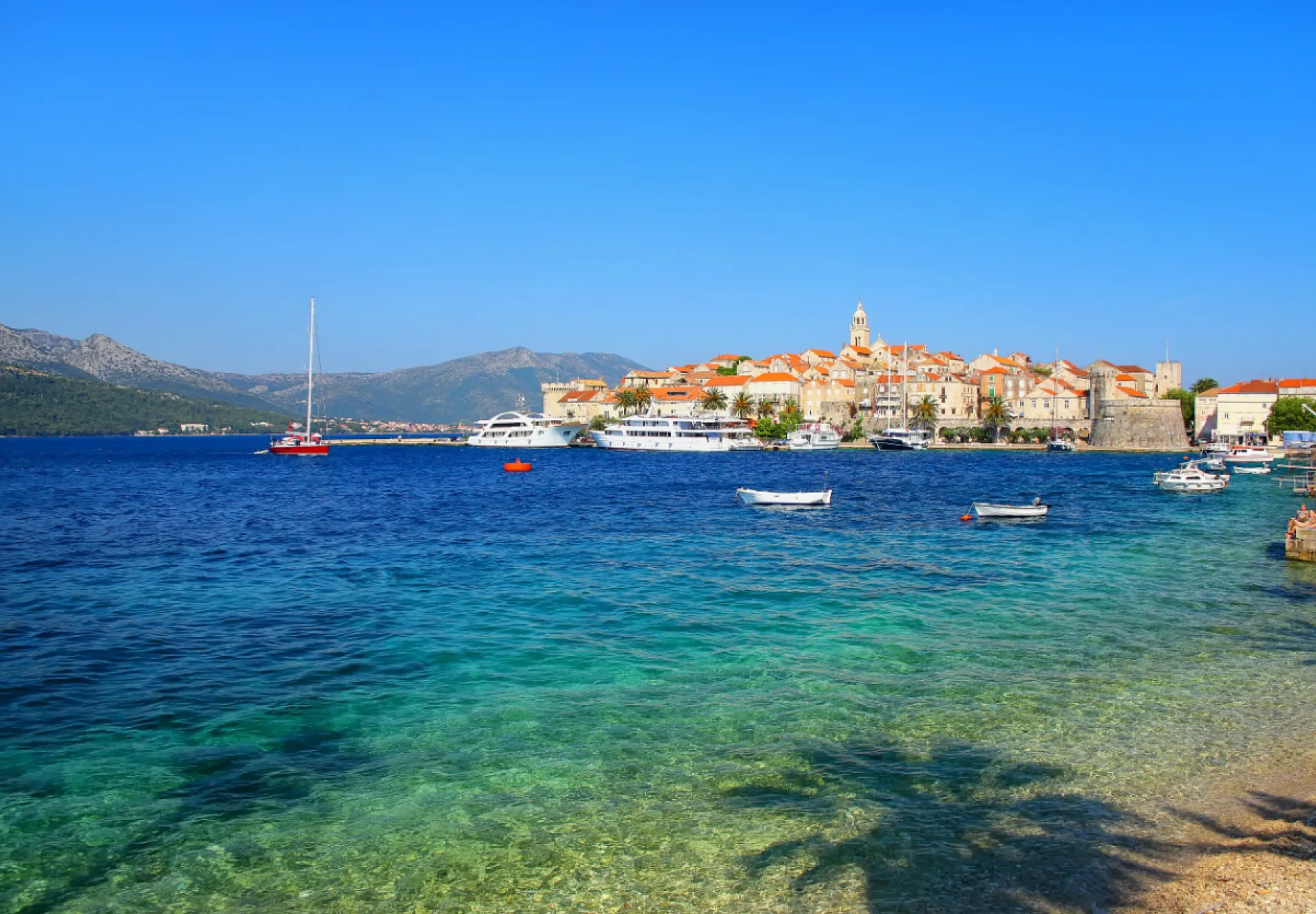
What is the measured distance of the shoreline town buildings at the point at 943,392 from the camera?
4316 inches

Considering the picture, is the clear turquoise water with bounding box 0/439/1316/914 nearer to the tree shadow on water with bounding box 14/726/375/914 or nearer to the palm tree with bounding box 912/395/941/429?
the tree shadow on water with bounding box 14/726/375/914

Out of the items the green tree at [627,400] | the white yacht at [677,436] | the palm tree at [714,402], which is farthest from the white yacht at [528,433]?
the palm tree at [714,402]

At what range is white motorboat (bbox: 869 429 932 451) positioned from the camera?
109625 mm

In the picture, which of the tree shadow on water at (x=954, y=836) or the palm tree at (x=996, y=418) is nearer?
the tree shadow on water at (x=954, y=836)

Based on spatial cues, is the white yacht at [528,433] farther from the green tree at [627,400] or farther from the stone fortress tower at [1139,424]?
→ the stone fortress tower at [1139,424]

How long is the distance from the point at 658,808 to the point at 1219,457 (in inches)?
3094

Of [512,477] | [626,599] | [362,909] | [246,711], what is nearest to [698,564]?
[626,599]

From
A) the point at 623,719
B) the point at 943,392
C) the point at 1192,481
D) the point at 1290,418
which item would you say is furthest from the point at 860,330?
the point at 623,719

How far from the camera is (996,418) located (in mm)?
122188

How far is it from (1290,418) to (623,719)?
110868mm

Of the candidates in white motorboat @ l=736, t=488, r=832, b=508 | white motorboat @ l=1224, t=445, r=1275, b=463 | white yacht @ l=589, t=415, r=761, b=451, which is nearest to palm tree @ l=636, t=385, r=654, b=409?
white yacht @ l=589, t=415, r=761, b=451

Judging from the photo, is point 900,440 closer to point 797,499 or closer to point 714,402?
point 714,402

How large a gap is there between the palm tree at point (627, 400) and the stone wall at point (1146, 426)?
72315 millimetres

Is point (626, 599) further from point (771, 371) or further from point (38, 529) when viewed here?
point (771, 371)
